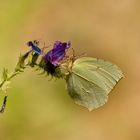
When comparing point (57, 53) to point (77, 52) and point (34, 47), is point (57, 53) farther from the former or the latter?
point (77, 52)

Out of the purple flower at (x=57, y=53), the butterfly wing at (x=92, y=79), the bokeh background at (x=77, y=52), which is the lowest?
the bokeh background at (x=77, y=52)

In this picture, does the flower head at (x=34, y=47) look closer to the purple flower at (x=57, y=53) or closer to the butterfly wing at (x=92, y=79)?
the purple flower at (x=57, y=53)

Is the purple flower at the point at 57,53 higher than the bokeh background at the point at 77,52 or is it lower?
higher

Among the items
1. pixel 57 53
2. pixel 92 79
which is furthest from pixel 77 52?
pixel 57 53

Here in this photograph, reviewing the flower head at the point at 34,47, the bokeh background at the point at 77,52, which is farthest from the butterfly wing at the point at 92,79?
the bokeh background at the point at 77,52

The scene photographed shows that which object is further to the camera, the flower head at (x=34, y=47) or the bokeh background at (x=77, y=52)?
the bokeh background at (x=77, y=52)

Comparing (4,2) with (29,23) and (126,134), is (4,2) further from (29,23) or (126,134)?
(126,134)
